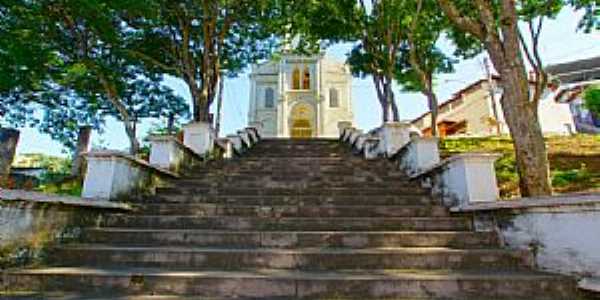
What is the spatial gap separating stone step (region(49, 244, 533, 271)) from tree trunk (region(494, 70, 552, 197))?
153 cm

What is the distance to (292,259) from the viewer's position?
4203 mm

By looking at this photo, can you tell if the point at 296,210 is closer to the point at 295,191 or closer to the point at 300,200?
the point at 300,200

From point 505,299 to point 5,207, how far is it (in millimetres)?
4835

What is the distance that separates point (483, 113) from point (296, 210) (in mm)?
25678

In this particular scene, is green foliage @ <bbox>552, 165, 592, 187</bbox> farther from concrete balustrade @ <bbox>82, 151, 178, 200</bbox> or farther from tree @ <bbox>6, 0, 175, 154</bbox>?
tree @ <bbox>6, 0, 175, 154</bbox>

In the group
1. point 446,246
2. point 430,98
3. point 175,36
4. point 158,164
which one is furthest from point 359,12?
point 446,246

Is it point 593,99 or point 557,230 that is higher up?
point 593,99

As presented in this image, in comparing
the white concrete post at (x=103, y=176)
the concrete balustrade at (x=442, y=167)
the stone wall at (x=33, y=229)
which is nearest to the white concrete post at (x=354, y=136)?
the concrete balustrade at (x=442, y=167)

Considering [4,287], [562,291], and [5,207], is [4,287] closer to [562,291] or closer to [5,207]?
[5,207]

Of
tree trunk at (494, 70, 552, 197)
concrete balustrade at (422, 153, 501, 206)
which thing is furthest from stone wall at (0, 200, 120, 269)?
tree trunk at (494, 70, 552, 197)

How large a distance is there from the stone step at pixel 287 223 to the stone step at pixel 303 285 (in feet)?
4.60

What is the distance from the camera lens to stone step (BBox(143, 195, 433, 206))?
6082 mm

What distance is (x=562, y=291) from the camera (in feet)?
11.7

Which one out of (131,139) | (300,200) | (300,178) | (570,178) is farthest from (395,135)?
(131,139)
